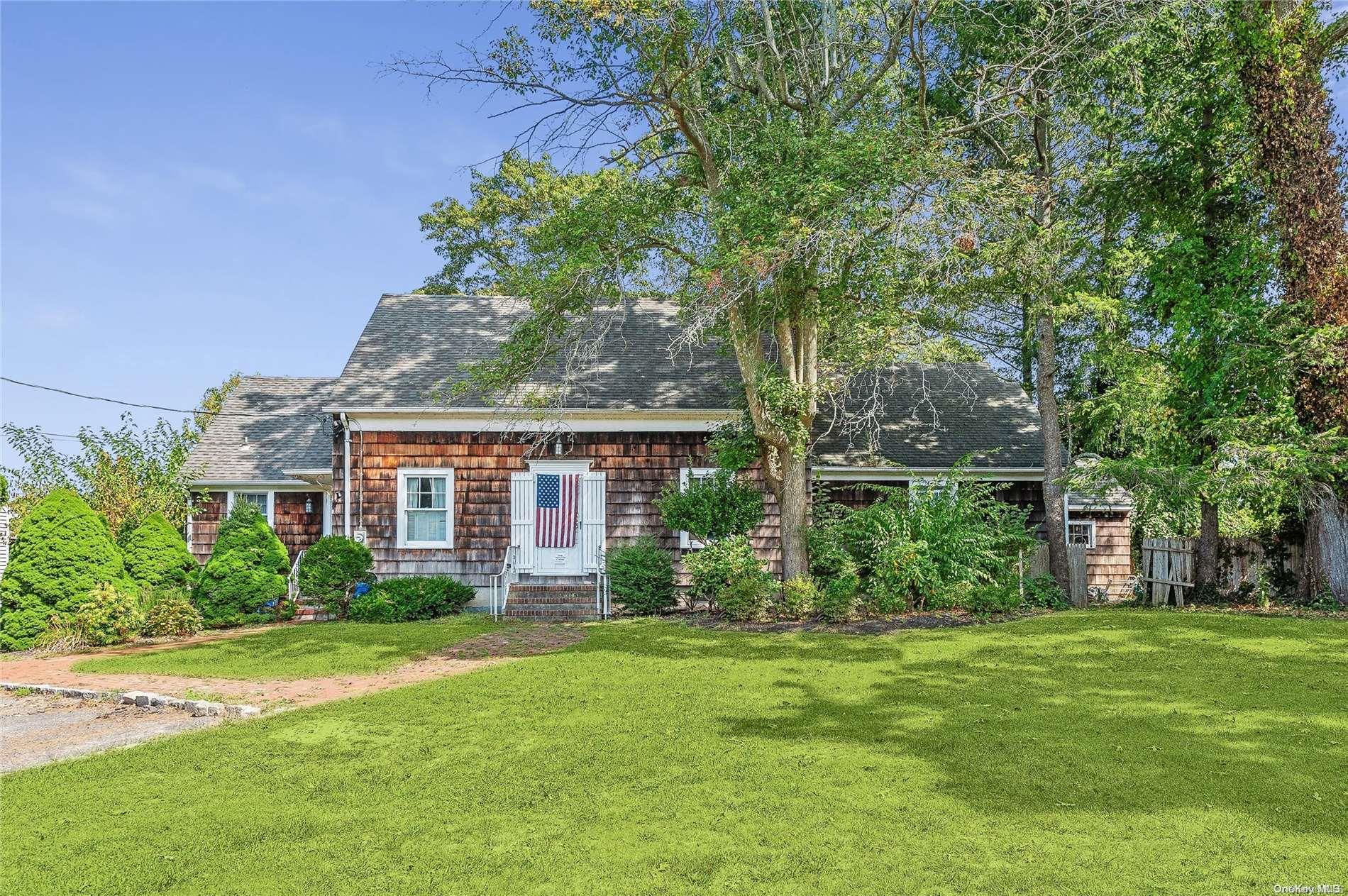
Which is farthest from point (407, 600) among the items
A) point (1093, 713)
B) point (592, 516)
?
point (1093, 713)

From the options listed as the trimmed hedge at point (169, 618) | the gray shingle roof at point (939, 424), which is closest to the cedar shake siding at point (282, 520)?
the trimmed hedge at point (169, 618)

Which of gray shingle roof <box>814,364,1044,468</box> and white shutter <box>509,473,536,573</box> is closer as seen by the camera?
white shutter <box>509,473,536,573</box>

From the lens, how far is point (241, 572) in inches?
528

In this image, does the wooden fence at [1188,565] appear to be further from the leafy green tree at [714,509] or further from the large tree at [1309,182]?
the leafy green tree at [714,509]

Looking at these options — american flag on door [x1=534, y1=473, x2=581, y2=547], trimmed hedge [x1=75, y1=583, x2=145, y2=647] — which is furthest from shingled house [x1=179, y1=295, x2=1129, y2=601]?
trimmed hedge [x1=75, y1=583, x2=145, y2=647]

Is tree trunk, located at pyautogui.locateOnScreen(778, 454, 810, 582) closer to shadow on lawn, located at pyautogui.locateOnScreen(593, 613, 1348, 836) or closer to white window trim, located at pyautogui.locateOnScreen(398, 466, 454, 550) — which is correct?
shadow on lawn, located at pyautogui.locateOnScreen(593, 613, 1348, 836)

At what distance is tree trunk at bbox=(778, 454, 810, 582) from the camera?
13.4 meters

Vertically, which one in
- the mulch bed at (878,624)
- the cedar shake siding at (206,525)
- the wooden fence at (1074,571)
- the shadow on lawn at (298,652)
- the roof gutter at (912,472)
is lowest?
the shadow on lawn at (298,652)

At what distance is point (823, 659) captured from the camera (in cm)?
934

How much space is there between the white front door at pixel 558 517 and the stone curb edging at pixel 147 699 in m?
7.29

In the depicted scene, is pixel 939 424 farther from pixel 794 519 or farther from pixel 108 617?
pixel 108 617

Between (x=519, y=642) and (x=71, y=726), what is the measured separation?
16.5 feet

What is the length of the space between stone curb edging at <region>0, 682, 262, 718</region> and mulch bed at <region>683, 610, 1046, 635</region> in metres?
6.47

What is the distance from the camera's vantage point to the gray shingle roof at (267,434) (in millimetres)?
17656
